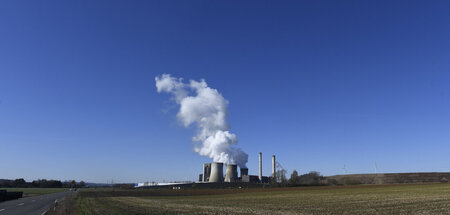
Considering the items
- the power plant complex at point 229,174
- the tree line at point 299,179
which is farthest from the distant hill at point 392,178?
the power plant complex at point 229,174

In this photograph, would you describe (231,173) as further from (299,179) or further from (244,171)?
(299,179)

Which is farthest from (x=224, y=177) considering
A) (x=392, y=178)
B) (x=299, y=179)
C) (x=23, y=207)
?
(x=23, y=207)

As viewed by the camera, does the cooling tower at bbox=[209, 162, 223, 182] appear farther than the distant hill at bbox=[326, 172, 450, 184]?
No

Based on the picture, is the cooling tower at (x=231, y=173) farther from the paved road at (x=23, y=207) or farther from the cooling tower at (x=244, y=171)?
the paved road at (x=23, y=207)

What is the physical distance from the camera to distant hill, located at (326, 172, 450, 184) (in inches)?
5064

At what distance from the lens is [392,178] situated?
13388cm

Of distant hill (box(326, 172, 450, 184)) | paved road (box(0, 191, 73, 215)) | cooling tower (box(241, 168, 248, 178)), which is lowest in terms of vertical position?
distant hill (box(326, 172, 450, 184))

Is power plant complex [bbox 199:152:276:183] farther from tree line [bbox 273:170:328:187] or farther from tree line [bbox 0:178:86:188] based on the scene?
tree line [bbox 0:178:86:188]

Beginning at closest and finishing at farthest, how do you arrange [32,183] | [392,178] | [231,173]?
[231,173]
[392,178]
[32,183]

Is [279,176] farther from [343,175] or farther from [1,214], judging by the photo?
[1,214]

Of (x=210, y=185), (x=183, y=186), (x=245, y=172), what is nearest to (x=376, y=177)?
(x=245, y=172)

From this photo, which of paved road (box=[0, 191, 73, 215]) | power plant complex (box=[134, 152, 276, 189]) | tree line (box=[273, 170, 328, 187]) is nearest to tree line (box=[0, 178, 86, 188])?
power plant complex (box=[134, 152, 276, 189])

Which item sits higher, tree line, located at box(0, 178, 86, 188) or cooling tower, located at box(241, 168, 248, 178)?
cooling tower, located at box(241, 168, 248, 178)

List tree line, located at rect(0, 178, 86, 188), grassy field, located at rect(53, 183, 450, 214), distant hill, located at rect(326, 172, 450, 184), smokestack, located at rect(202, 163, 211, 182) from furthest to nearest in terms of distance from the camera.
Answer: tree line, located at rect(0, 178, 86, 188)
distant hill, located at rect(326, 172, 450, 184)
smokestack, located at rect(202, 163, 211, 182)
grassy field, located at rect(53, 183, 450, 214)
